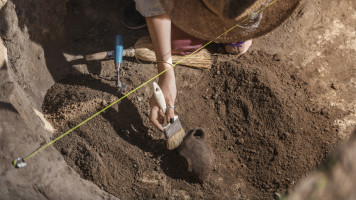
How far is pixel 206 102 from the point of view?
1.92 meters

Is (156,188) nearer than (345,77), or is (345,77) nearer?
(156,188)

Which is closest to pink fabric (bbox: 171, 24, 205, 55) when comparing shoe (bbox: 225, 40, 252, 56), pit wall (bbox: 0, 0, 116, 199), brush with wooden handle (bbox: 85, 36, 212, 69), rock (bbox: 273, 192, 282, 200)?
brush with wooden handle (bbox: 85, 36, 212, 69)

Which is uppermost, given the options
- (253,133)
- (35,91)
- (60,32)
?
(60,32)

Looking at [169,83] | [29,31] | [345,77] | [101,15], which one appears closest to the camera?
[169,83]

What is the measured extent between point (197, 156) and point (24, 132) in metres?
0.80

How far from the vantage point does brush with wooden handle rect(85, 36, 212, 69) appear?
6.59ft

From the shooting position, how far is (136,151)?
1.70 metres

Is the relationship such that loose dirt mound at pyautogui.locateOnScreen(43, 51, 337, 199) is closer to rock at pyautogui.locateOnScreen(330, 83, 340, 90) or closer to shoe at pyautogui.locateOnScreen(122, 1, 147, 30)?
rock at pyautogui.locateOnScreen(330, 83, 340, 90)

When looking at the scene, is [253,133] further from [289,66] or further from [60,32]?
[60,32]

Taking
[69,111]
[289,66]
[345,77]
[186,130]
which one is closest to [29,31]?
[69,111]

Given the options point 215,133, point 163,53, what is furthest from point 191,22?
point 215,133

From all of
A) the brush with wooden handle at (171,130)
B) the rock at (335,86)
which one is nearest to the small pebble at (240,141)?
the brush with wooden handle at (171,130)

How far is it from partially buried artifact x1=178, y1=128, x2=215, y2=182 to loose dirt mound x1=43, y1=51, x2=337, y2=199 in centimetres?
6

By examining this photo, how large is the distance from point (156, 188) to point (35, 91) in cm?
84
